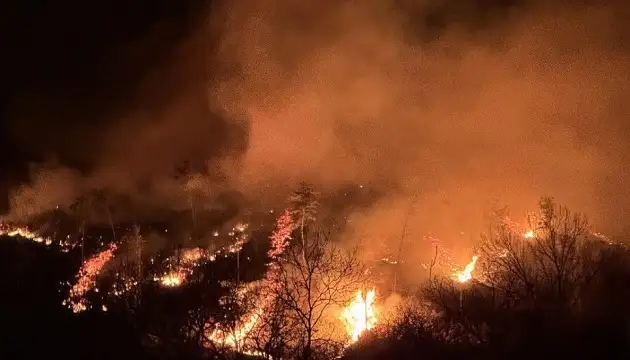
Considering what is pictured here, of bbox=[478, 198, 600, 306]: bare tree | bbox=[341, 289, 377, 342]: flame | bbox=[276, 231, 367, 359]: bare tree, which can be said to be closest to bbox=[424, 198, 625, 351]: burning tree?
bbox=[478, 198, 600, 306]: bare tree

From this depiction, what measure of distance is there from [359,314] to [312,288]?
346 cm

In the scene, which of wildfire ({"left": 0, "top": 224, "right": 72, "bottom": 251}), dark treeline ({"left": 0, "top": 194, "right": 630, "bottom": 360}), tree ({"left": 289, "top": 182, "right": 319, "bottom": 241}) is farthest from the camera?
wildfire ({"left": 0, "top": 224, "right": 72, "bottom": 251})

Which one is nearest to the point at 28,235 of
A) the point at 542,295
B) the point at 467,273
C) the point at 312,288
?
the point at 312,288

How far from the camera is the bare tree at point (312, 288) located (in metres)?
18.6

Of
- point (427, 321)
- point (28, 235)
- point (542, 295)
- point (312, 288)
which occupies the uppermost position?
point (28, 235)

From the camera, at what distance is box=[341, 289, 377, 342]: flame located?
29906 millimetres

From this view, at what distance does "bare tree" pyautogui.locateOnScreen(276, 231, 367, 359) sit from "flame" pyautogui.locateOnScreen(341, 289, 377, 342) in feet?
2.05

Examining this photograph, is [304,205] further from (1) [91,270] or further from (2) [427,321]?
(1) [91,270]

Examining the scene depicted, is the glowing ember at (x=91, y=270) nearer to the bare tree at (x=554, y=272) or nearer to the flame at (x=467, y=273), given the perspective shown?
the flame at (x=467, y=273)

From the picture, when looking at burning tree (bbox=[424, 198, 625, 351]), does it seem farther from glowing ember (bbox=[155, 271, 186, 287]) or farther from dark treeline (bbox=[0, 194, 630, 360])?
glowing ember (bbox=[155, 271, 186, 287])

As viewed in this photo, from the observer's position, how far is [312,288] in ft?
95.9

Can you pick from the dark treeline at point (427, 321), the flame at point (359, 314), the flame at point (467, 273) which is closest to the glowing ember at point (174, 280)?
the dark treeline at point (427, 321)

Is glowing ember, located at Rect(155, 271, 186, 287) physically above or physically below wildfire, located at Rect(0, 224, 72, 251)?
below

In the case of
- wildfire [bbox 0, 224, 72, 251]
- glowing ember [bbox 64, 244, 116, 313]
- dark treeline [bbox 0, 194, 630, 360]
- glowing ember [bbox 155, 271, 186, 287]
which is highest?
wildfire [bbox 0, 224, 72, 251]
